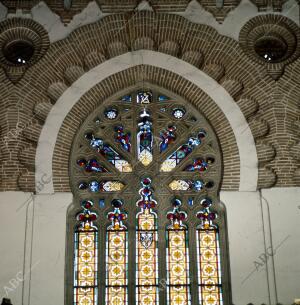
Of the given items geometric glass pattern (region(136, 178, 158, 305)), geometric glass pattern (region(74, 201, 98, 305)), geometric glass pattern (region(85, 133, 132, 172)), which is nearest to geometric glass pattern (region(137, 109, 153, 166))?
geometric glass pattern (region(85, 133, 132, 172))

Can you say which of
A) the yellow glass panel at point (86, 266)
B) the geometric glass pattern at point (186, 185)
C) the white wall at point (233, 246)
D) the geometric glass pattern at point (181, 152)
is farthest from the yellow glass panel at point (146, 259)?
the white wall at point (233, 246)

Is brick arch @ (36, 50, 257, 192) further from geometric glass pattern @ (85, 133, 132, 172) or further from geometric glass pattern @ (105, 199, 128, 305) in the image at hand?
geometric glass pattern @ (105, 199, 128, 305)

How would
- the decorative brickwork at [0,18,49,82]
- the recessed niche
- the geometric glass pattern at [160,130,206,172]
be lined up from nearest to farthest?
the geometric glass pattern at [160,130,206,172]
the decorative brickwork at [0,18,49,82]
the recessed niche

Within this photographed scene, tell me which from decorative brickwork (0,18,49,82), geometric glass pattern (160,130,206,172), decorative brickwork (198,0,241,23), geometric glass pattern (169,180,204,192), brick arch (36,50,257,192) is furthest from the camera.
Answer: decorative brickwork (198,0,241,23)

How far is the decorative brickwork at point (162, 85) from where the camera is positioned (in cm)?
1529

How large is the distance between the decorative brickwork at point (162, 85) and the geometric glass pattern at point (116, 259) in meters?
1.16

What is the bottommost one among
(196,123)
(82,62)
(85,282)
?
(85,282)

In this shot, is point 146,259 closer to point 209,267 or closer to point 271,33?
point 209,267

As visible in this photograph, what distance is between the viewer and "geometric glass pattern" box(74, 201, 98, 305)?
14.6m

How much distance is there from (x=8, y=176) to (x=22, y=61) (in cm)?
260

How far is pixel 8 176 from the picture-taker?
15.2 metres

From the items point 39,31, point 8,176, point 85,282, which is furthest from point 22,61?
point 85,282

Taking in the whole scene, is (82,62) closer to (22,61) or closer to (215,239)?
(22,61)

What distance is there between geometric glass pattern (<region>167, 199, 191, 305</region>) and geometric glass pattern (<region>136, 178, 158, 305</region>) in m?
0.26
